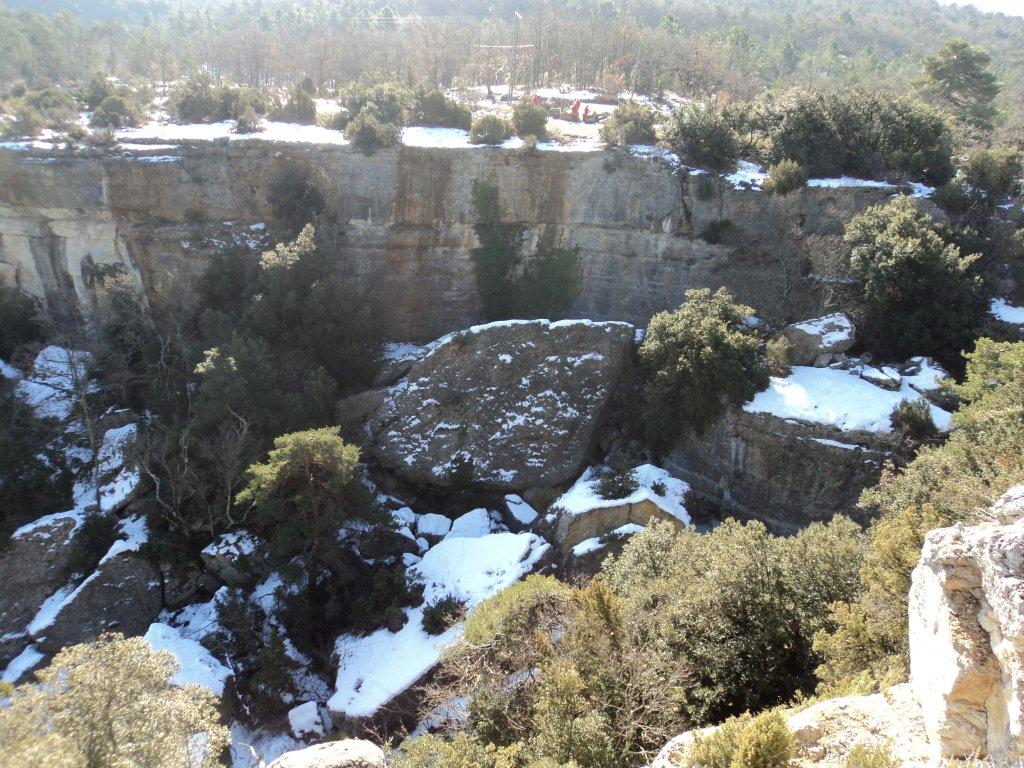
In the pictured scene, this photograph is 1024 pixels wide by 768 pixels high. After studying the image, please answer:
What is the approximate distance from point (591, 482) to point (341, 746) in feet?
28.2

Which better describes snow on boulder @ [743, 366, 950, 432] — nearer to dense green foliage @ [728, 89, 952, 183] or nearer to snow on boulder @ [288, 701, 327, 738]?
dense green foliage @ [728, 89, 952, 183]

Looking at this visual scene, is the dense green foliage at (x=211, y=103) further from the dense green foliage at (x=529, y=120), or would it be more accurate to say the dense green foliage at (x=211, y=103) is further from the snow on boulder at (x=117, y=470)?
the snow on boulder at (x=117, y=470)

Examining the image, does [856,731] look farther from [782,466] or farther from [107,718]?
[782,466]

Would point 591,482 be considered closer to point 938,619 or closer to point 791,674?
point 791,674

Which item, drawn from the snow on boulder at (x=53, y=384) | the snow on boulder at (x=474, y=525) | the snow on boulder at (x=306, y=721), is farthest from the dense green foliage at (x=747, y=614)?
the snow on boulder at (x=53, y=384)

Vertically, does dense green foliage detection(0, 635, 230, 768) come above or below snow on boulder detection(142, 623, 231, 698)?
above

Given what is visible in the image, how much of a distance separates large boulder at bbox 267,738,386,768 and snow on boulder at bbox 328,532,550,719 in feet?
10.2

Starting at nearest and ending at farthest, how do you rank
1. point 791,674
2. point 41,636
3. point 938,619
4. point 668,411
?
point 938,619, point 791,674, point 41,636, point 668,411

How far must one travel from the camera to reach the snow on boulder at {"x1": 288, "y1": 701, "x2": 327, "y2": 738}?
1205 centimetres

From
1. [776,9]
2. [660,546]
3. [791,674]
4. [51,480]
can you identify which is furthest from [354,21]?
[776,9]

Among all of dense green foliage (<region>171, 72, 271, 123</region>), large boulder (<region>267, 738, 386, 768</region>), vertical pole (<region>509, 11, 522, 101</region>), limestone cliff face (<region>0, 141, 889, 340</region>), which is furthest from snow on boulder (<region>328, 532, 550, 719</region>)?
vertical pole (<region>509, 11, 522, 101</region>)

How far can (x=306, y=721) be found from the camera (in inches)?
479

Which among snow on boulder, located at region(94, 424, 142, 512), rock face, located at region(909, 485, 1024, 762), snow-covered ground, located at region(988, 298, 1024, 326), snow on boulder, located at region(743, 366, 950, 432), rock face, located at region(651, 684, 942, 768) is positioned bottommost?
snow on boulder, located at region(94, 424, 142, 512)

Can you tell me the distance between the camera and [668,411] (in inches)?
650
